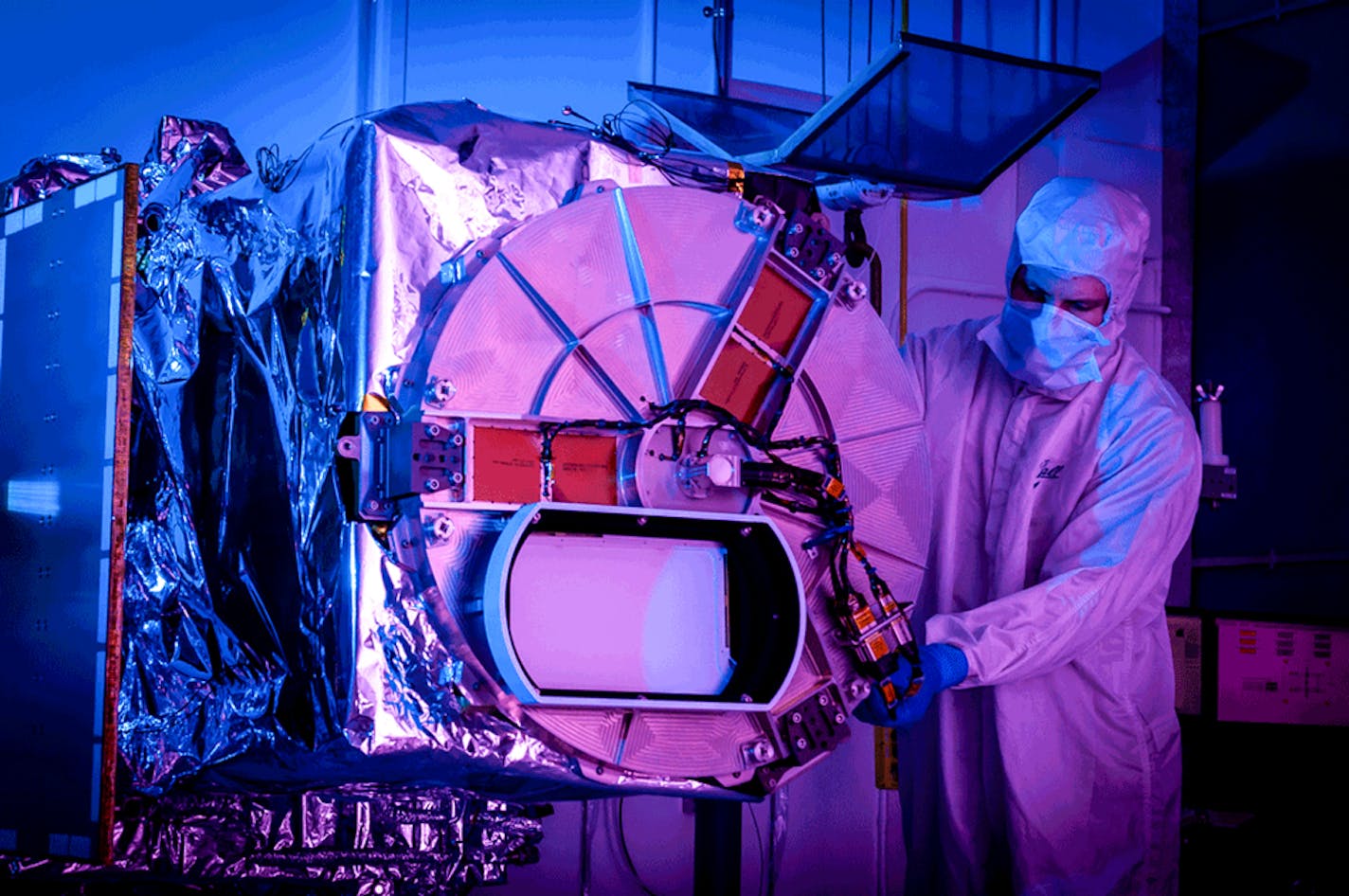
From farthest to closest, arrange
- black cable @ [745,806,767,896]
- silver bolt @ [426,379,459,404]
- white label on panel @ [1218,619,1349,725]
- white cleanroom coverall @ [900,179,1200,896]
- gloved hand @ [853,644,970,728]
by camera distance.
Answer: white label on panel @ [1218,619,1349,725] < black cable @ [745,806,767,896] < white cleanroom coverall @ [900,179,1200,896] < gloved hand @ [853,644,970,728] < silver bolt @ [426,379,459,404]

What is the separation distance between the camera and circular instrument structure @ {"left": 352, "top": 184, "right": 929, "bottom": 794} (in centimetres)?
193

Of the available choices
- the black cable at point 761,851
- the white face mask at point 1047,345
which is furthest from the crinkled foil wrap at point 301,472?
Answer: the black cable at point 761,851

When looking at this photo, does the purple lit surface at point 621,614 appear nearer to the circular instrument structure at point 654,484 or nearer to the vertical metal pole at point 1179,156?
the circular instrument structure at point 654,484

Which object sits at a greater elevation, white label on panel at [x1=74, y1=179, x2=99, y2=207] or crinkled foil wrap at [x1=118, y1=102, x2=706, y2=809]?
white label on panel at [x1=74, y1=179, x2=99, y2=207]

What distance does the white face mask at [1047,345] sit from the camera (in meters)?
2.74

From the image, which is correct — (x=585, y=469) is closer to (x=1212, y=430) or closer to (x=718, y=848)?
(x=718, y=848)

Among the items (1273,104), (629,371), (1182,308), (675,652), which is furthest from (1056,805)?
(1273,104)

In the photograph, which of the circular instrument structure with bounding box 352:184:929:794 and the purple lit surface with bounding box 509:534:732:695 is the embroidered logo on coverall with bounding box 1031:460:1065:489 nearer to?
the circular instrument structure with bounding box 352:184:929:794

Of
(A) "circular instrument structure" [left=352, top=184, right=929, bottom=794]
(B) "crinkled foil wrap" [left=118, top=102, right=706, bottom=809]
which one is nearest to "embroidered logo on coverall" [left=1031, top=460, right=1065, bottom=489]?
(A) "circular instrument structure" [left=352, top=184, right=929, bottom=794]

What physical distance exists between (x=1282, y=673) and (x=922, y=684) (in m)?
1.81

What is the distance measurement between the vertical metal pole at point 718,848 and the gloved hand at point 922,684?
0.33 metres

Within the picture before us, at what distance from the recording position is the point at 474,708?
1.94 metres

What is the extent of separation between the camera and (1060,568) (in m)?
2.70

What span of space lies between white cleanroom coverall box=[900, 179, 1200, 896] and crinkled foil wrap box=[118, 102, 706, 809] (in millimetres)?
941
